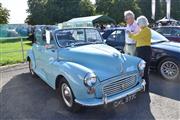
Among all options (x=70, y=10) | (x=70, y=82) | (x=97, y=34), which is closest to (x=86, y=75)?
(x=70, y=82)

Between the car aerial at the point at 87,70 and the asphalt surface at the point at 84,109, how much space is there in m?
0.32

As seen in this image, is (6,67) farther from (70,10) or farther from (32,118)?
(70,10)

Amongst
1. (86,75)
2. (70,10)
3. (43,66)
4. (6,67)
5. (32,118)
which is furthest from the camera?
(70,10)

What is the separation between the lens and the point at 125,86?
4.63 meters

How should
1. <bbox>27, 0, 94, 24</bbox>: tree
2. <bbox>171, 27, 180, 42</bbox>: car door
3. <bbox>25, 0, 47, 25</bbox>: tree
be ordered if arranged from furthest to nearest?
1. <bbox>25, 0, 47, 25</bbox>: tree
2. <bbox>27, 0, 94, 24</bbox>: tree
3. <bbox>171, 27, 180, 42</bbox>: car door

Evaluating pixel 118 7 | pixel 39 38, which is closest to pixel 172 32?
pixel 39 38

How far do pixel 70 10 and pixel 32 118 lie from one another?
44.7m

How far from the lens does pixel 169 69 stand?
6711 millimetres

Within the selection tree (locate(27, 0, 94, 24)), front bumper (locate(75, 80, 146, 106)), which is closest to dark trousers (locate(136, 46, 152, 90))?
front bumper (locate(75, 80, 146, 106))

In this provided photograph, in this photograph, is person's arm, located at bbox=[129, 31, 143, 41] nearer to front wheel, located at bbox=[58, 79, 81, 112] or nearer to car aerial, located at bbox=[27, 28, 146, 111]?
car aerial, located at bbox=[27, 28, 146, 111]

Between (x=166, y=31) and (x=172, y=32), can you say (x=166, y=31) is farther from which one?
(x=172, y=32)

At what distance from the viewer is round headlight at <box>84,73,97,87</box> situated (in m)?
4.18

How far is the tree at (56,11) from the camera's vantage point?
157 ft

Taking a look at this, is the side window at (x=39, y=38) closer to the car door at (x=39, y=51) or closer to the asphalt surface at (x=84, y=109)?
the car door at (x=39, y=51)
